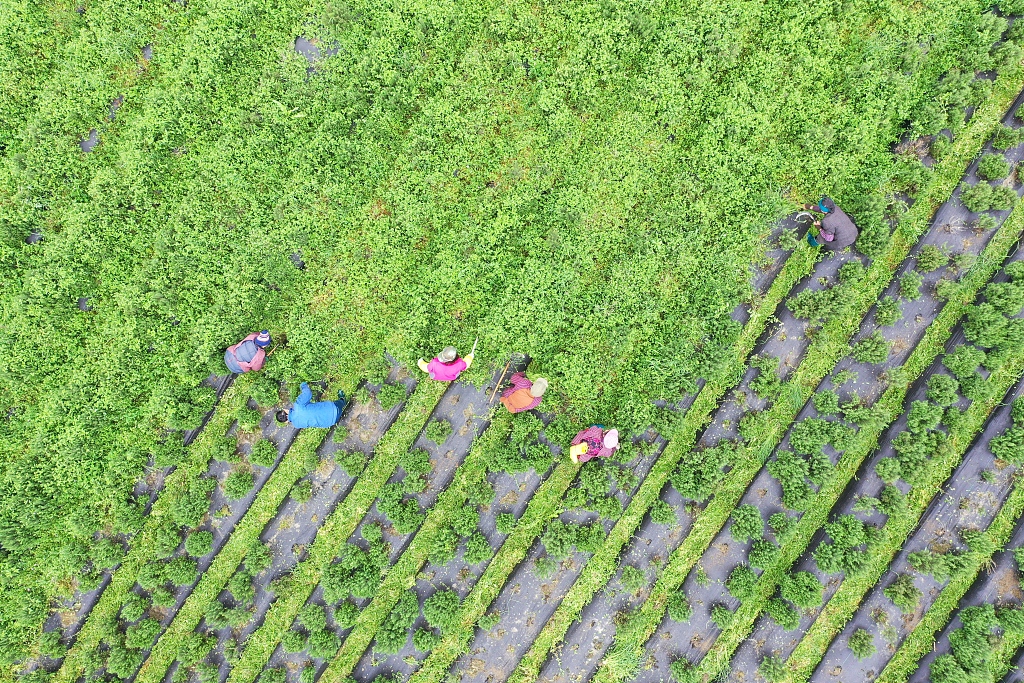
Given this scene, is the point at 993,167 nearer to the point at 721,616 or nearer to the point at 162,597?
the point at 721,616

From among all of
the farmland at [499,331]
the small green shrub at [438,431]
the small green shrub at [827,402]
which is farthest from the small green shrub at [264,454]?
the small green shrub at [827,402]

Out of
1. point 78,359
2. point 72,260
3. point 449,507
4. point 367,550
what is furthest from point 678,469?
point 72,260

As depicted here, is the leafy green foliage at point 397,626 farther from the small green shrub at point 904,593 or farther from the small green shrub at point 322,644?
the small green shrub at point 904,593

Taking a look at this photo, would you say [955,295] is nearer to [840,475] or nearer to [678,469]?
[840,475]

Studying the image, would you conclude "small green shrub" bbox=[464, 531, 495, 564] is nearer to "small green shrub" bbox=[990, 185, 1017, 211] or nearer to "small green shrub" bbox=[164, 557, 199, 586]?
"small green shrub" bbox=[164, 557, 199, 586]

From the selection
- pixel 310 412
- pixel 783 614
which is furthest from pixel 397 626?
pixel 783 614

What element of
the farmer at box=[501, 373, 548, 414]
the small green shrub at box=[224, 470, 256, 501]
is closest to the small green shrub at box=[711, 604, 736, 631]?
the farmer at box=[501, 373, 548, 414]
